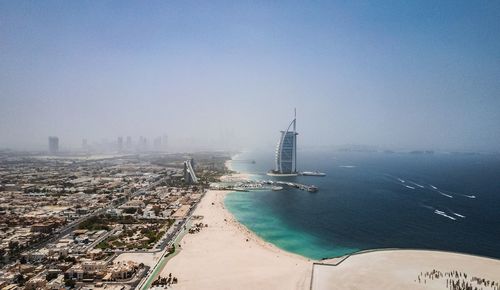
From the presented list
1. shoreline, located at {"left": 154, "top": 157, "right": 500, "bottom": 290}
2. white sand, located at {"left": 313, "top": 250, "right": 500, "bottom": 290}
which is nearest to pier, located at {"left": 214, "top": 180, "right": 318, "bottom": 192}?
shoreline, located at {"left": 154, "top": 157, "right": 500, "bottom": 290}

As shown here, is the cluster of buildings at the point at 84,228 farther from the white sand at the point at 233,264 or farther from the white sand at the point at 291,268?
the white sand at the point at 291,268

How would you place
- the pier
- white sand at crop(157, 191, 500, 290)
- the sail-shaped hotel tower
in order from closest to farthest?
white sand at crop(157, 191, 500, 290) → the pier → the sail-shaped hotel tower

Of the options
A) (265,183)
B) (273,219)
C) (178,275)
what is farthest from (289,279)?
(265,183)

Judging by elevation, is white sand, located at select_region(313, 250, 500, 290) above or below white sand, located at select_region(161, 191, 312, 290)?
above

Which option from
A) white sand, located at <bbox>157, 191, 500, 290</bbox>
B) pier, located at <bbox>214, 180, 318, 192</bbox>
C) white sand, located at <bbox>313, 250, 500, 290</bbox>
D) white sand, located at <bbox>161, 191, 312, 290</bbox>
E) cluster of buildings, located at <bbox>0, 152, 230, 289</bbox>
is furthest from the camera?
pier, located at <bbox>214, 180, 318, 192</bbox>

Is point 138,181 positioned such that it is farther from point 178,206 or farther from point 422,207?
point 422,207

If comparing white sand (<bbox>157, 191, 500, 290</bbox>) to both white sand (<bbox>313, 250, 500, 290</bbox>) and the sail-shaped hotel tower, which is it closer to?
white sand (<bbox>313, 250, 500, 290</bbox>)

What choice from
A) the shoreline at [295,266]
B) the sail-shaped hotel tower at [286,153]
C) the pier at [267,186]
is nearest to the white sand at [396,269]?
the shoreline at [295,266]
